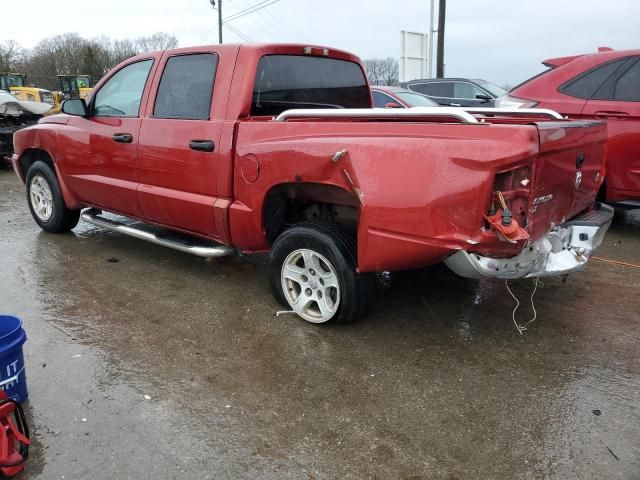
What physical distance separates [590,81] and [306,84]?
344 centimetres

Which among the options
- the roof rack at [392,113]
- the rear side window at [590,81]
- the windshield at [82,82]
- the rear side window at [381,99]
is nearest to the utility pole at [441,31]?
the rear side window at [381,99]

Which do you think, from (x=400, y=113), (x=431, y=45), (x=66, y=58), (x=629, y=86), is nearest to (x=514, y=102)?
(x=629, y=86)

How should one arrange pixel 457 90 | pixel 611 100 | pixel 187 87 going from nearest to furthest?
1. pixel 187 87
2. pixel 611 100
3. pixel 457 90

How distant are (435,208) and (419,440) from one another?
1165mm

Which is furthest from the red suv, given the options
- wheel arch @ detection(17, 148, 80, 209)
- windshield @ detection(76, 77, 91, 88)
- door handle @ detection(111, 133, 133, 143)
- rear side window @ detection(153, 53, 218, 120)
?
windshield @ detection(76, 77, 91, 88)

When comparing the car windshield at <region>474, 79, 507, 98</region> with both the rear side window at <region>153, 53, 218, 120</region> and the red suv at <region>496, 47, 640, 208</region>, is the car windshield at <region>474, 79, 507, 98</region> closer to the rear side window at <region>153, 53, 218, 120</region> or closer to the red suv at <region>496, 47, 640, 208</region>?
the red suv at <region>496, 47, 640, 208</region>

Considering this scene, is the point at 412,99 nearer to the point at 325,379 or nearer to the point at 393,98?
the point at 393,98

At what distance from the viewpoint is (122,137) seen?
15.7 feet

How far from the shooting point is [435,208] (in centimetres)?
295

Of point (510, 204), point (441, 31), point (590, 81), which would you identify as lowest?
point (510, 204)

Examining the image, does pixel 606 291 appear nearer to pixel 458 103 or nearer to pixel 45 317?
pixel 45 317

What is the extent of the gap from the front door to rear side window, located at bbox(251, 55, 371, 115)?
1219 millimetres

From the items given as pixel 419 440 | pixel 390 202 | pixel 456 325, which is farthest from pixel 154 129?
pixel 419 440

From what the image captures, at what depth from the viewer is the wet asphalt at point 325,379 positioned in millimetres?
2523
